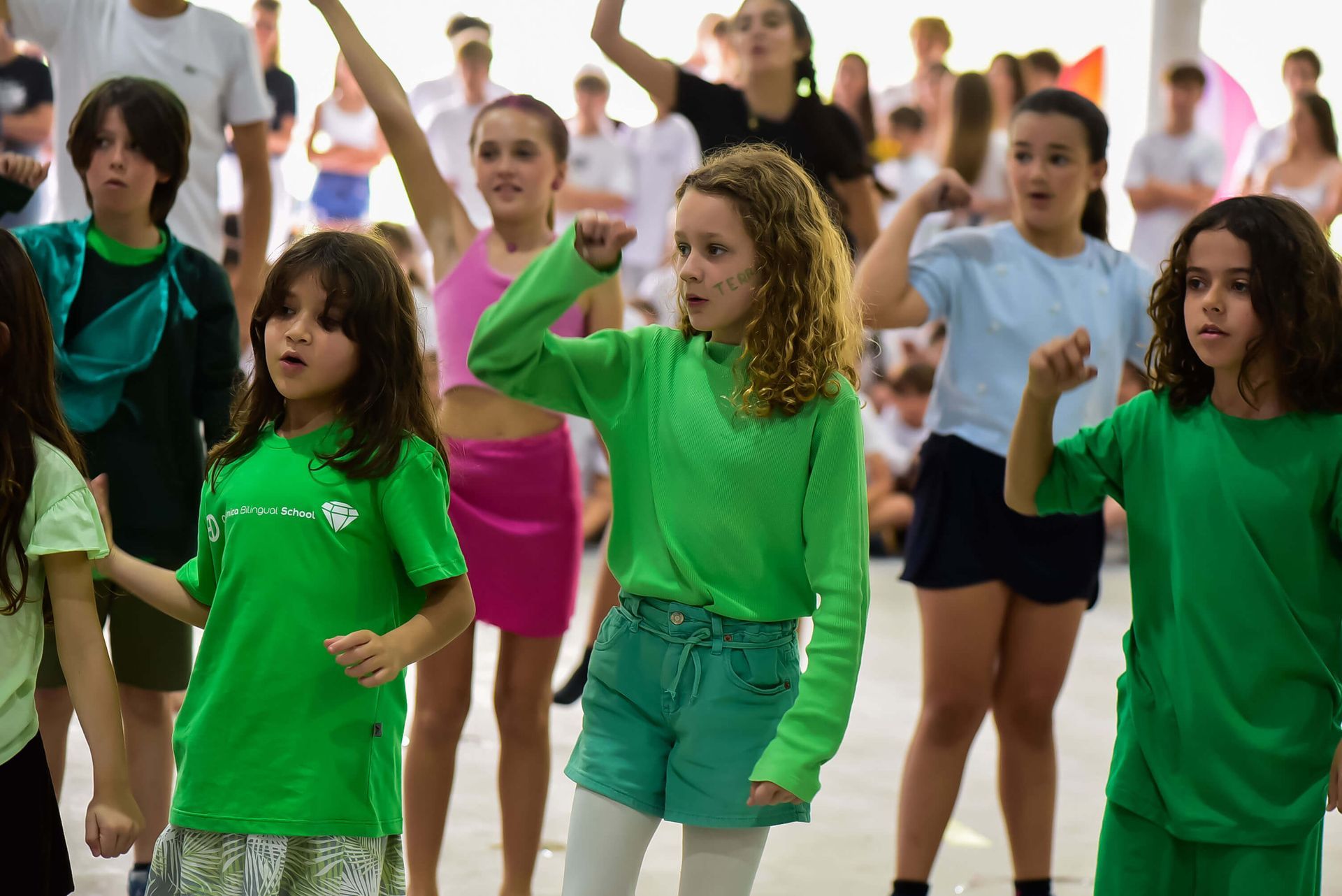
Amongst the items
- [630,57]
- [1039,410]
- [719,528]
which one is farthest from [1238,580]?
[630,57]

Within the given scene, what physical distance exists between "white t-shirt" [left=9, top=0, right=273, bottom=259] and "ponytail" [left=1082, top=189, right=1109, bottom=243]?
71.4 inches

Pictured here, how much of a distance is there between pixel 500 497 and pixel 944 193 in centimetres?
97

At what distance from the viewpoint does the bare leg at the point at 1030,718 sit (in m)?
2.82

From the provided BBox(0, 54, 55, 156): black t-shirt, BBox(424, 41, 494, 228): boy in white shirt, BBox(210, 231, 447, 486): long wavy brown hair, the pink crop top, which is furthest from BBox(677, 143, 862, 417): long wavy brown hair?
BBox(0, 54, 55, 156): black t-shirt

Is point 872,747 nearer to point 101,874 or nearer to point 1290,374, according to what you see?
point 101,874

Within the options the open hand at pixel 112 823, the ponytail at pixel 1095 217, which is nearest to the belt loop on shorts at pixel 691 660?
the open hand at pixel 112 823

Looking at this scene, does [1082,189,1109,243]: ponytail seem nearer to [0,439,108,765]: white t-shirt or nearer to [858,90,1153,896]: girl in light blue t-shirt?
[858,90,1153,896]: girl in light blue t-shirt

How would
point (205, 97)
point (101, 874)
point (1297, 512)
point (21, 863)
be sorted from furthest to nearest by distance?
point (205, 97) < point (101, 874) < point (1297, 512) < point (21, 863)

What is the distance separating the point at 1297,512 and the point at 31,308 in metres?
1.60

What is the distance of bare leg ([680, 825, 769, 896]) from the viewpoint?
196cm

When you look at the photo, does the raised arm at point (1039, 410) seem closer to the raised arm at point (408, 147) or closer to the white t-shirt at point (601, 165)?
the raised arm at point (408, 147)

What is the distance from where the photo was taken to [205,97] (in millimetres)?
3445

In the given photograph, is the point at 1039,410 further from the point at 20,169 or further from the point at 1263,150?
the point at 1263,150

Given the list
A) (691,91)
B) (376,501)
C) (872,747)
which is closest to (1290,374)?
(376,501)
